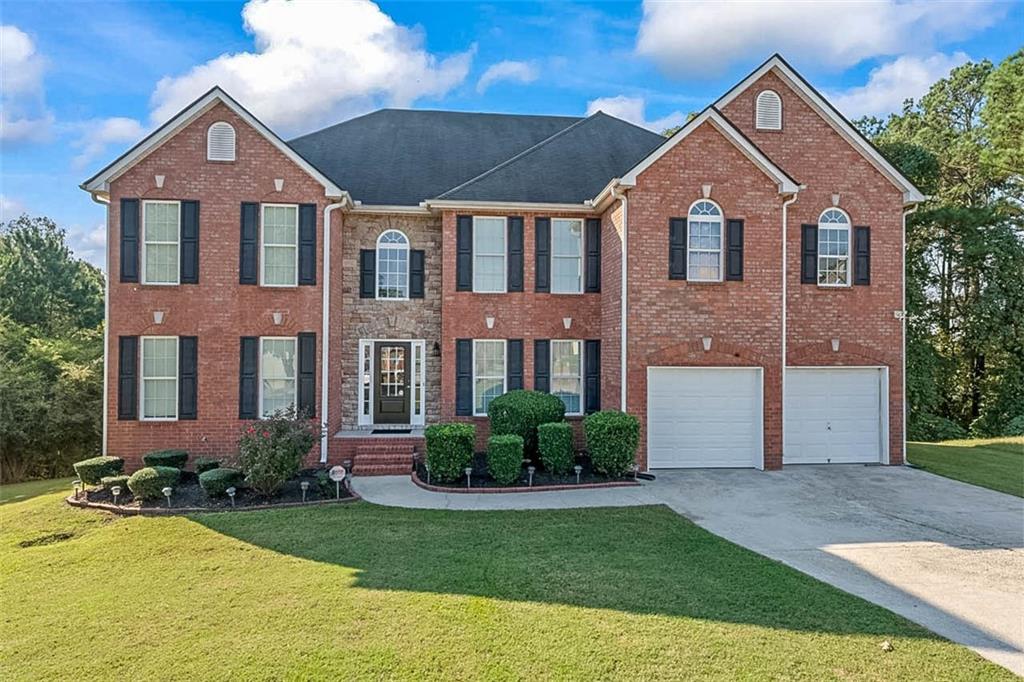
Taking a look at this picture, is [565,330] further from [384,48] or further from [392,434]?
[384,48]

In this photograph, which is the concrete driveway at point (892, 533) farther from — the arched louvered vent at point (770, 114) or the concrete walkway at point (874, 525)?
the arched louvered vent at point (770, 114)

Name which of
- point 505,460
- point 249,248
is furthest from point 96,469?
point 505,460

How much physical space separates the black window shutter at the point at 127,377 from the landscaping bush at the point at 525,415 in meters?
7.74

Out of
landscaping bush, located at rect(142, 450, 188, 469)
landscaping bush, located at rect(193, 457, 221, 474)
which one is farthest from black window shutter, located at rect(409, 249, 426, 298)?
landscaping bush, located at rect(142, 450, 188, 469)

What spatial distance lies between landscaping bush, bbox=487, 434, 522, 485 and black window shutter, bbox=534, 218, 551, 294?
4406mm

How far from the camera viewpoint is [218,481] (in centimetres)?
952

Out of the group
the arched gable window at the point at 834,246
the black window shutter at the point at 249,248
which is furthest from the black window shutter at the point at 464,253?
the arched gable window at the point at 834,246

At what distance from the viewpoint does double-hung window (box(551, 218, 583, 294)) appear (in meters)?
13.2

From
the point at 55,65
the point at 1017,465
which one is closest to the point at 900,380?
the point at 1017,465

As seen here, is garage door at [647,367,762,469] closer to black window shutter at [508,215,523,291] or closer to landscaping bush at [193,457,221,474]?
black window shutter at [508,215,523,291]

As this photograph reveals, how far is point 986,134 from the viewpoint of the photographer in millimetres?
21531

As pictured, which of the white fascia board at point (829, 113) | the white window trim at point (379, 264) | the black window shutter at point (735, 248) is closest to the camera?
the black window shutter at point (735, 248)

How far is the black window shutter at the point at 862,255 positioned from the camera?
501 inches

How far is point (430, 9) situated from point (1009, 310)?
2172 cm
